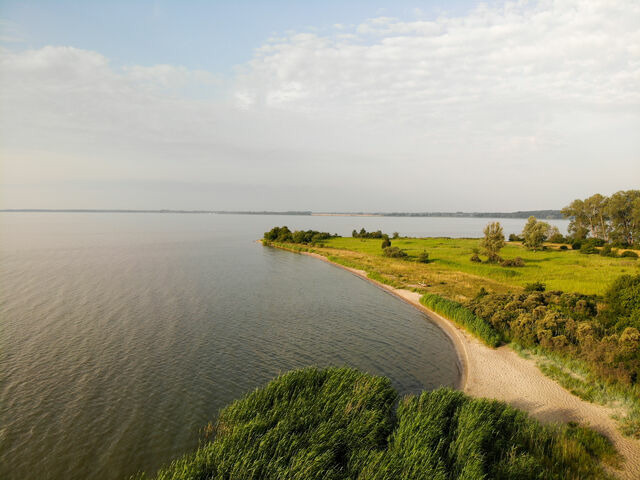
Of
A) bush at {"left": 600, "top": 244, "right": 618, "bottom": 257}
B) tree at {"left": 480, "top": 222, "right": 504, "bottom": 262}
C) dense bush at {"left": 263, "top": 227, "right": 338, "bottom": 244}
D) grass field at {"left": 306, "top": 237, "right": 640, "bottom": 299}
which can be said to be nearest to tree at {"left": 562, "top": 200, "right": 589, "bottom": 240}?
bush at {"left": 600, "top": 244, "right": 618, "bottom": 257}

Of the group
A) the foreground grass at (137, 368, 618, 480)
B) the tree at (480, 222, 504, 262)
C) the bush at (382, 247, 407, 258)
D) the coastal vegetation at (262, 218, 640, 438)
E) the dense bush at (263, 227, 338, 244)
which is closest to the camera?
the foreground grass at (137, 368, 618, 480)

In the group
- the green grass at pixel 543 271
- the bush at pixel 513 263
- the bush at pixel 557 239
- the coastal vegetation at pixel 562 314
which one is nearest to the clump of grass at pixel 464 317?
the coastal vegetation at pixel 562 314

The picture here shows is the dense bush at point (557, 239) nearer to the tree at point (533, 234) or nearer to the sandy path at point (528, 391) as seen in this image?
the tree at point (533, 234)

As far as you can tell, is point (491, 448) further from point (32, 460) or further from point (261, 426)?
point (32, 460)

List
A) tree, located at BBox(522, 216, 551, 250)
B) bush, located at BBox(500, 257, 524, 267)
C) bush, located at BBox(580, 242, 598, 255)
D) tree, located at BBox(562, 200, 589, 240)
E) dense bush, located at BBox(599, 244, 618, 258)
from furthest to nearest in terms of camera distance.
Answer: tree, located at BBox(562, 200, 589, 240) < tree, located at BBox(522, 216, 551, 250) < bush, located at BBox(580, 242, 598, 255) < dense bush, located at BBox(599, 244, 618, 258) < bush, located at BBox(500, 257, 524, 267)

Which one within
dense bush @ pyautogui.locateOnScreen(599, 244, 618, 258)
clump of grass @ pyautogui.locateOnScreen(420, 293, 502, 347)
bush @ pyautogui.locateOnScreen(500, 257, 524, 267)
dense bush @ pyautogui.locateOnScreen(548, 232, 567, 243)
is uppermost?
dense bush @ pyautogui.locateOnScreen(548, 232, 567, 243)

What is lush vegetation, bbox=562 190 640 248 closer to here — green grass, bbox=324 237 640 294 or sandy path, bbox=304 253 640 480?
green grass, bbox=324 237 640 294

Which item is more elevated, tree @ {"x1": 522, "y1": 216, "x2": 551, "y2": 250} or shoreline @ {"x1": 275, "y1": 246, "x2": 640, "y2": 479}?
tree @ {"x1": 522, "y1": 216, "x2": 551, "y2": 250}
